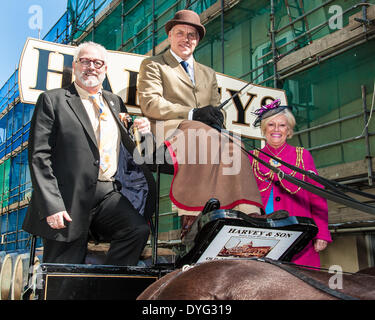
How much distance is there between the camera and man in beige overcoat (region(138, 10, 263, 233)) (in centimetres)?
259

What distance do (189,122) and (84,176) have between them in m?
0.79

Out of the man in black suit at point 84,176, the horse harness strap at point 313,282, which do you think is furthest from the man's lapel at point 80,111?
the horse harness strap at point 313,282

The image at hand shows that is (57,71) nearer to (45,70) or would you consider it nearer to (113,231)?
(45,70)

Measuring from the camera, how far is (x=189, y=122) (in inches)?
112

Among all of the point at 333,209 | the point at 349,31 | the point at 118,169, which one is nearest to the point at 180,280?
the point at 118,169

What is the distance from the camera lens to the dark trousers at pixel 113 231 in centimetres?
246

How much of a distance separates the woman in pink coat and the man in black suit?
84 centimetres

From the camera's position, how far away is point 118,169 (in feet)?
9.01

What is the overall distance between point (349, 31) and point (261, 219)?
21.2 feet

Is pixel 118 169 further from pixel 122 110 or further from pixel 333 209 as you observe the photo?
pixel 333 209

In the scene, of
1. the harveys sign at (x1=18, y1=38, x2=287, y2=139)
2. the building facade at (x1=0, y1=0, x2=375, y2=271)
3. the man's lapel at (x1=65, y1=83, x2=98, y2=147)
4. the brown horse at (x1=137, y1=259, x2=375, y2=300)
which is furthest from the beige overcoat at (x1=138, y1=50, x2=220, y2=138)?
the building facade at (x1=0, y1=0, x2=375, y2=271)

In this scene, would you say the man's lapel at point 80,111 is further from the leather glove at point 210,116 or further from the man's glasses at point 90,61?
the leather glove at point 210,116

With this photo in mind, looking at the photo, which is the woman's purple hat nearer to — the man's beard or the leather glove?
the leather glove

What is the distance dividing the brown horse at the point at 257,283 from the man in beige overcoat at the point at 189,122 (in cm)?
109
